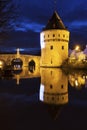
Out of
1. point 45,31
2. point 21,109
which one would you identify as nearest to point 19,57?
point 45,31

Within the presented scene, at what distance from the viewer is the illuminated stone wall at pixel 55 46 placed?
3183 cm

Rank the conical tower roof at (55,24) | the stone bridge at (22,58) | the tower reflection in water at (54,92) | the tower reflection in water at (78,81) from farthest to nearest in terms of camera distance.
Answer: the stone bridge at (22,58) → the conical tower roof at (55,24) → the tower reflection in water at (78,81) → the tower reflection in water at (54,92)

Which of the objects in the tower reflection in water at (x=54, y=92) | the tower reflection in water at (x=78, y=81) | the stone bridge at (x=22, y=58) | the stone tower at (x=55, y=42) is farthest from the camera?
the stone bridge at (x=22, y=58)

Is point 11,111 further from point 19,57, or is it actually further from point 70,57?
point 19,57

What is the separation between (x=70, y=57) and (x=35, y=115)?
26696 mm

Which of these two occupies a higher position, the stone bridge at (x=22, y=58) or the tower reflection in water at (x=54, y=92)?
the stone bridge at (x=22, y=58)

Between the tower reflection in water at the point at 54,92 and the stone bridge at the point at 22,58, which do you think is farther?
the stone bridge at the point at 22,58

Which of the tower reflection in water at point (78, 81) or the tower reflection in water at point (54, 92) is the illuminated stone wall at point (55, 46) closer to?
the tower reflection in water at point (78, 81)

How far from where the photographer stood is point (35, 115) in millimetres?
5926

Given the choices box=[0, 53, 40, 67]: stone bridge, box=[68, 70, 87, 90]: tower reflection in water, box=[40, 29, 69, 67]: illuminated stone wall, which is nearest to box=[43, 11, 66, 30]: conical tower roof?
box=[40, 29, 69, 67]: illuminated stone wall

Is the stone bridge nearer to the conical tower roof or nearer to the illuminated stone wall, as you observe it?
the illuminated stone wall

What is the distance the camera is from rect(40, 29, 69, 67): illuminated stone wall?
3183cm

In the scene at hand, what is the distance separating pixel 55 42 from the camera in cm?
3198

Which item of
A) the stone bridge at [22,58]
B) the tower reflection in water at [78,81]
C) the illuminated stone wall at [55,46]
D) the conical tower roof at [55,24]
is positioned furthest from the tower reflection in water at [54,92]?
the stone bridge at [22,58]
